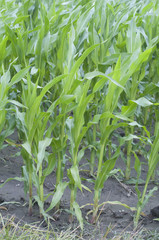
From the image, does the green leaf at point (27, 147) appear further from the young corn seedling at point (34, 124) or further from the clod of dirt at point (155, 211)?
the clod of dirt at point (155, 211)

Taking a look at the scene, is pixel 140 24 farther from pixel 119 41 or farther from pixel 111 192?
pixel 111 192

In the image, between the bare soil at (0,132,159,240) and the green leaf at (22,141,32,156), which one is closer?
the green leaf at (22,141,32,156)

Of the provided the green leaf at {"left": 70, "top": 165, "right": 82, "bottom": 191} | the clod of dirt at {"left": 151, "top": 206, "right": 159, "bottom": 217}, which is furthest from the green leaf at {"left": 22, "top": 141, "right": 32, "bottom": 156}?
the clod of dirt at {"left": 151, "top": 206, "right": 159, "bottom": 217}

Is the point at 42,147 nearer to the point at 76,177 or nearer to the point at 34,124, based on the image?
the point at 34,124

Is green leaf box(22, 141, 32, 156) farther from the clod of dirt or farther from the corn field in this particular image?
the clod of dirt

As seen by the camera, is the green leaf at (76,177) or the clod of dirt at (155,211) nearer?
the green leaf at (76,177)

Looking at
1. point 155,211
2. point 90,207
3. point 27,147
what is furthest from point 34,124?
point 155,211

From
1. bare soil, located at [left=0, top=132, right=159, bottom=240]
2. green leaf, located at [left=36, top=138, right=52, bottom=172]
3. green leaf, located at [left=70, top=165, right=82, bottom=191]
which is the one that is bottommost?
bare soil, located at [left=0, top=132, right=159, bottom=240]

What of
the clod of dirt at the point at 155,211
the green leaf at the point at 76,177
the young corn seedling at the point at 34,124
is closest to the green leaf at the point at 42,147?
the young corn seedling at the point at 34,124

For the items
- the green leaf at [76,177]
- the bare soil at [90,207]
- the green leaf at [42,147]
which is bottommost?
the bare soil at [90,207]

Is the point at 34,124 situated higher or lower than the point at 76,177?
higher

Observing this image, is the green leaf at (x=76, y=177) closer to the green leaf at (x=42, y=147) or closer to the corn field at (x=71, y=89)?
the corn field at (x=71, y=89)

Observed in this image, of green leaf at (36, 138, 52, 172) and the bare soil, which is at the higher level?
Result: green leaf at (36, 138, 52, 172)

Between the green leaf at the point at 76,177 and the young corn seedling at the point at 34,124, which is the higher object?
the young corn seedling at the point at 34,124
